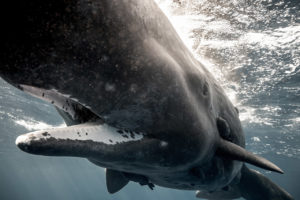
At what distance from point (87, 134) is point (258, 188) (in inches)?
280

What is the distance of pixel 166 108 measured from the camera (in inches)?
94.3

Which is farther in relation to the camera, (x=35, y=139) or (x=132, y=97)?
(x=132, y=97)

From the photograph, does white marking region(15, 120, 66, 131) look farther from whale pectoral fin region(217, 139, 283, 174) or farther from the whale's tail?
whale pectoral fin region(217, 139, 283, 174)

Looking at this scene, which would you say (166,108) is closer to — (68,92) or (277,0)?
(68,92)

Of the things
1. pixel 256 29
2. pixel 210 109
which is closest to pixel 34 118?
pixel 256 29

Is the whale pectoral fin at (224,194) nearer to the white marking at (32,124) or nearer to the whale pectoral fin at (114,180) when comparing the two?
the whale pectoral fin at (114,180)

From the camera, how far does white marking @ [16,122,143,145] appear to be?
5.81 ft

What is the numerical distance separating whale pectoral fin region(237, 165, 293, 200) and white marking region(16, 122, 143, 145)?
238 inches

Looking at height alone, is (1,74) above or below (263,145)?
above

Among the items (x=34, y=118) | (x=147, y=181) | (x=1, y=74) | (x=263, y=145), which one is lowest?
(x=263, y=145)

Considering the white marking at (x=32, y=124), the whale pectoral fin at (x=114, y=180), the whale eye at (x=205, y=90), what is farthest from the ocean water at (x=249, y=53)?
the whale pectoral fin at (x=114, y=180)

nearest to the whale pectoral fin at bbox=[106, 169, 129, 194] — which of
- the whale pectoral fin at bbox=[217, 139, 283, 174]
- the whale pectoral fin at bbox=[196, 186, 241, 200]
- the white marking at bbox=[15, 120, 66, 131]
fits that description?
the whale pectoral fin at bbox=[217, 139, 283, 174]

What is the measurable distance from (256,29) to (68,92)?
29.3 ft

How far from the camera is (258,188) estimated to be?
733 cm
